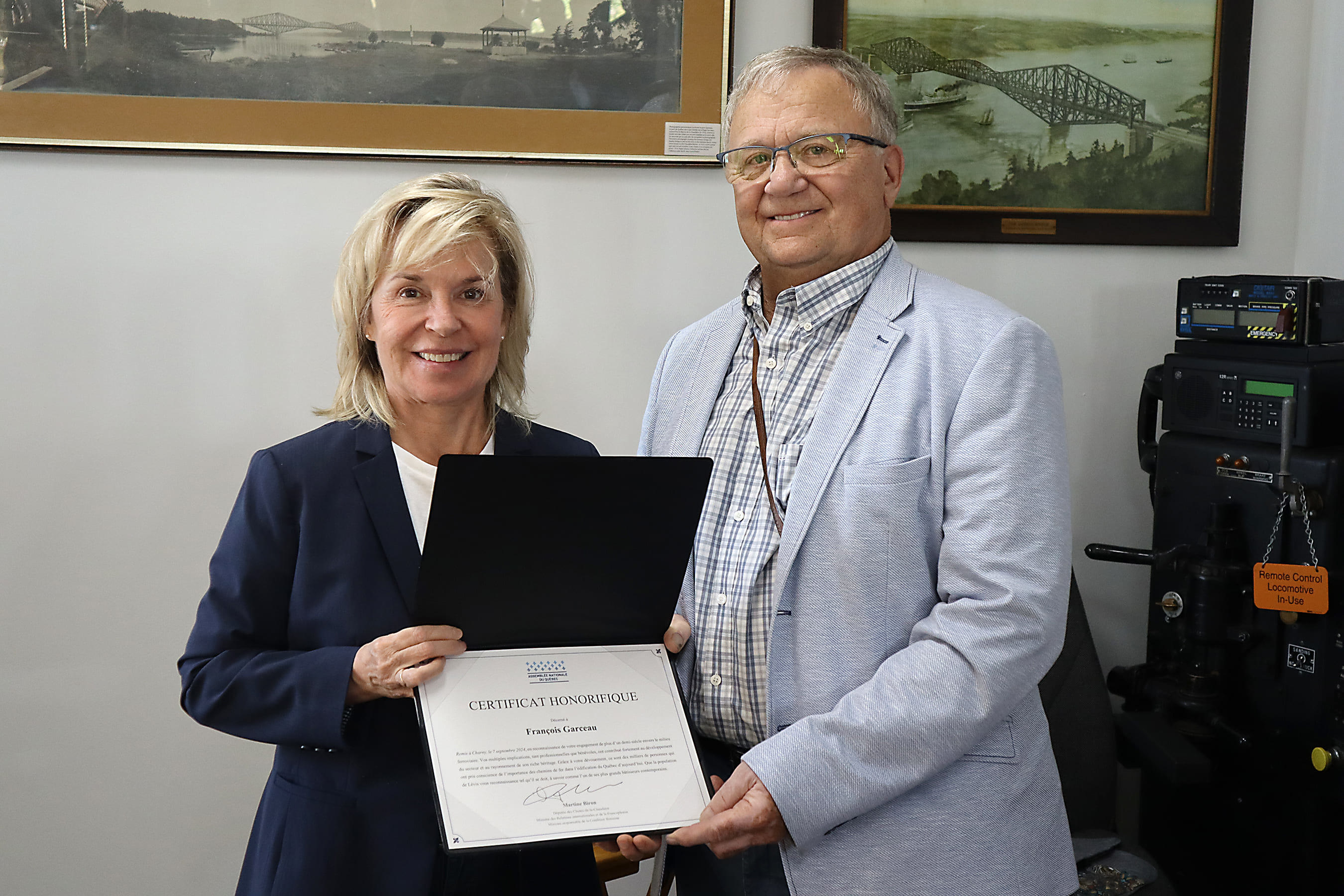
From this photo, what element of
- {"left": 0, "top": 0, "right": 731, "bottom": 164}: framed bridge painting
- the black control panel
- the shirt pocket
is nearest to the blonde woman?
the shirt pocket

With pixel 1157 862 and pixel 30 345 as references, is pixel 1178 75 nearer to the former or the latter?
pixel 1157 862

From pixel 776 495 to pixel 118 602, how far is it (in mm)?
1584

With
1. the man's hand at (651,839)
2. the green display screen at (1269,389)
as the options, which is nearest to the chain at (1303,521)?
the green display screen at (1269,389)

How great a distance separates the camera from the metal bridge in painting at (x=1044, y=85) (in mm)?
2373

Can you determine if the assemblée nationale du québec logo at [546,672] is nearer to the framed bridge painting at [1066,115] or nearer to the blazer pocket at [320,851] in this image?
the blazer pocket at [320,851]

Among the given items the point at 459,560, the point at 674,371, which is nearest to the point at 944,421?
the point at 674,371

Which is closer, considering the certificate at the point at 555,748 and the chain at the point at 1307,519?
the certificate at the point at 555,748

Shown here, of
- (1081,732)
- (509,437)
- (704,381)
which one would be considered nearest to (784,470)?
(704,381)

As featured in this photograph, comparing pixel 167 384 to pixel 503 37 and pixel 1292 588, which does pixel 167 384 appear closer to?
pixel 503 37

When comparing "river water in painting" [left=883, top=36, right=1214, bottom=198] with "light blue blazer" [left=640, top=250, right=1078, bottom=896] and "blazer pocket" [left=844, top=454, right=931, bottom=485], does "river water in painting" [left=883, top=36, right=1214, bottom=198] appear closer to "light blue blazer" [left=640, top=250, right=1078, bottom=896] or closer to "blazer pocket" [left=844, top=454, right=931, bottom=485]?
"light blue blazer" [left=640, top=250, right=1078, bottom=896]

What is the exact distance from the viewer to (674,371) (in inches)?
66.9

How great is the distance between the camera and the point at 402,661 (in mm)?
1192

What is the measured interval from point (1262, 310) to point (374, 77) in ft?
6.08

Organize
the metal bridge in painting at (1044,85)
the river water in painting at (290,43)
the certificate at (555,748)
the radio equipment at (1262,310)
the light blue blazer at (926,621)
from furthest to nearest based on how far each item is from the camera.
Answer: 1. the metal bridge in painting at (1044,85)
2. the river water in painting at (290,43)
3. the radio equipment at (1262,310)
4. the light blue blazer at (926,621)
5. the certificate at (555,748)
